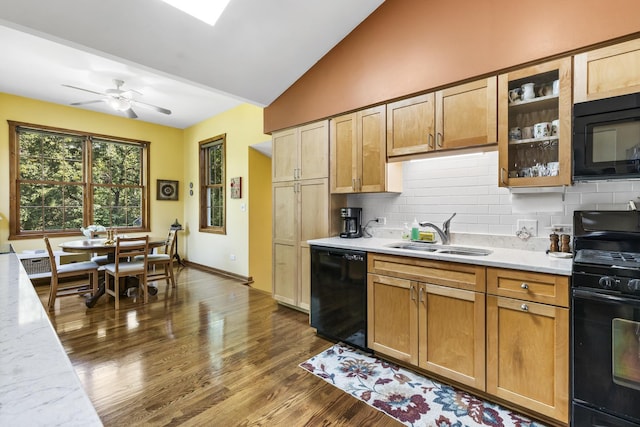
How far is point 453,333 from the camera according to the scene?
2.00 meters

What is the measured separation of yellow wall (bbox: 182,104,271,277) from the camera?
4895 mm

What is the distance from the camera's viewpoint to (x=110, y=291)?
3.83 meters

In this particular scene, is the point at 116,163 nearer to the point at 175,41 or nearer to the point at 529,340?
the point at 175,41

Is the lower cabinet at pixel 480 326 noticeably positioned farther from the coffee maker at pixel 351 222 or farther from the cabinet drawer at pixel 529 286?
the coffee maker at pixel 351 222

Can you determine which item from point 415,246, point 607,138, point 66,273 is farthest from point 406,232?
point 66,273

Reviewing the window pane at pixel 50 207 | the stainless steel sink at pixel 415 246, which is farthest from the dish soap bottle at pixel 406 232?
the window pane at pixel 50 207

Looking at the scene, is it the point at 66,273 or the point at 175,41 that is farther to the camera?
the point at 66,273

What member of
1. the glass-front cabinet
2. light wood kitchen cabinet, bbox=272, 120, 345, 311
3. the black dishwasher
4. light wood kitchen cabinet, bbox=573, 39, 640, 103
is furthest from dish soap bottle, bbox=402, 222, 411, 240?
light wood kitchen cabinet, bbox=573, 39, 640, 103

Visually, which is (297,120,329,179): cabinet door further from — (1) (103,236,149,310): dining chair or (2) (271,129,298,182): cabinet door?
(1) (103,236,149,310): dining chair

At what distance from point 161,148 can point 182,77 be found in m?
3.84

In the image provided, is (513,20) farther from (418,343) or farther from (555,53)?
(418,343)

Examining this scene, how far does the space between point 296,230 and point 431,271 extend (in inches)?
A: 67.6

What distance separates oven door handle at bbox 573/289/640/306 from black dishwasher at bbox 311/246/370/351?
4.40 feet

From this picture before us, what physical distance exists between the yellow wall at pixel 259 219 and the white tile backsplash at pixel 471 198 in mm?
2468
